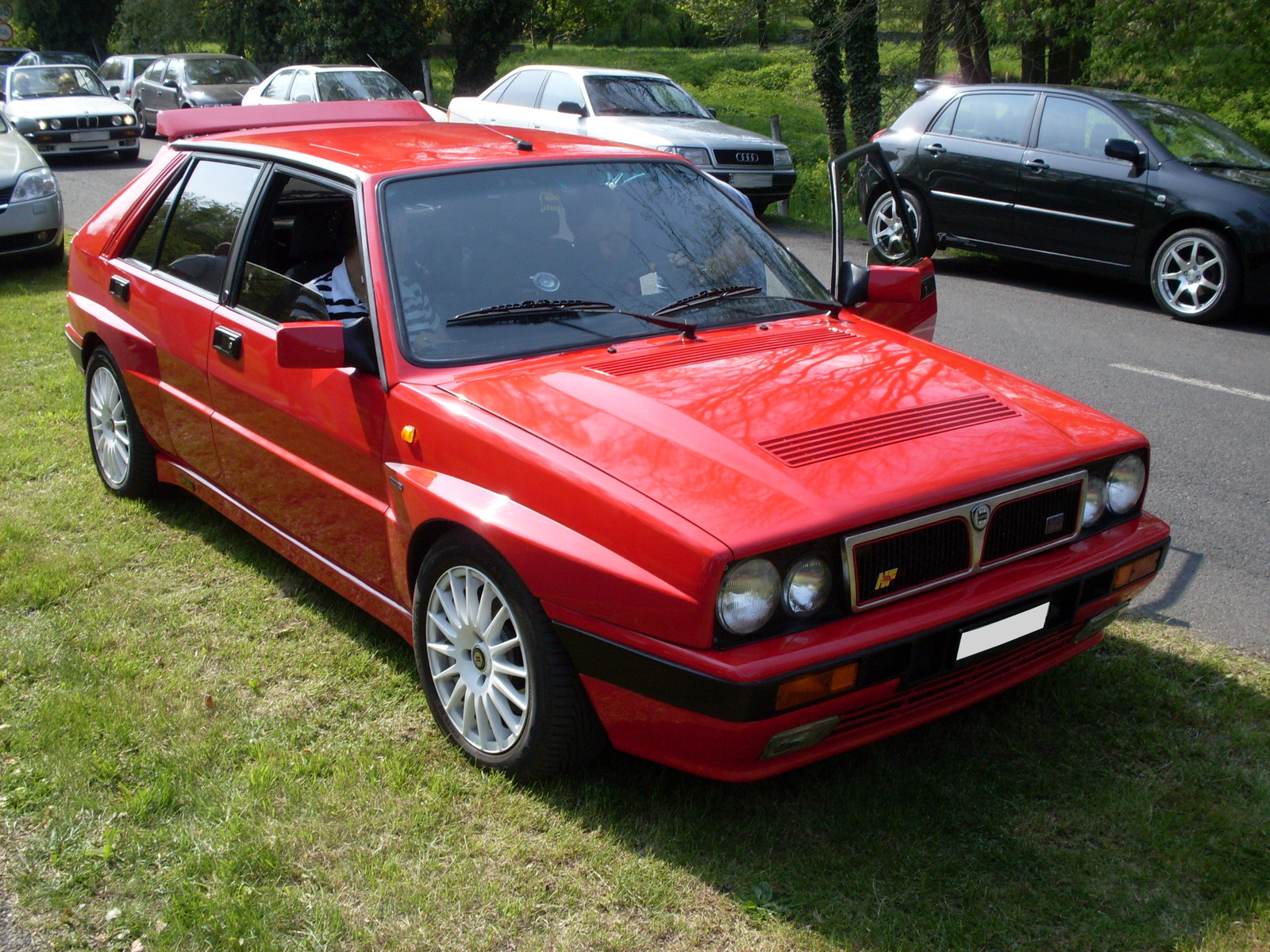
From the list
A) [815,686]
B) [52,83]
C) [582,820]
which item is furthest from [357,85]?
[815,686]

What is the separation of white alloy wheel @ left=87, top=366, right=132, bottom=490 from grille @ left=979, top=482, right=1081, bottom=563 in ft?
12.1

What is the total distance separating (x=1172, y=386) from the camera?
23.4 ft

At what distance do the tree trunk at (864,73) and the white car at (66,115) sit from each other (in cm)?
1201

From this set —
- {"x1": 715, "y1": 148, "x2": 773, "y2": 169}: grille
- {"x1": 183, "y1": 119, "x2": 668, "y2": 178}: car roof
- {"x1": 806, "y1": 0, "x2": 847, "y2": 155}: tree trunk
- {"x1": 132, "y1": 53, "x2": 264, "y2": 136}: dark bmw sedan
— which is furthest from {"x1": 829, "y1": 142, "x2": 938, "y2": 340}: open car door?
{"x1": 132, "y1": 53, "x2": 264, "y2": 136}: dark bmw sedan

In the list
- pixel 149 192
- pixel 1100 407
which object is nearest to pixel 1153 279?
pixel 1100 407

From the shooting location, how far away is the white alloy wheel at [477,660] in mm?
3027

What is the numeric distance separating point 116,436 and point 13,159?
713 centimetres

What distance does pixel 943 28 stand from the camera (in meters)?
16.9

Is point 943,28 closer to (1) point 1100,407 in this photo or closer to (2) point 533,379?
(1) point 1100,407

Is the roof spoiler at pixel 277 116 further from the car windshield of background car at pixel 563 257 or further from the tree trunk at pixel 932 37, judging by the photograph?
the tree trunk at pixel 932 37

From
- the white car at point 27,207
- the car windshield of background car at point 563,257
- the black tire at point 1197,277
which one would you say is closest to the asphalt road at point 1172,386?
the black tire at point 1197,277

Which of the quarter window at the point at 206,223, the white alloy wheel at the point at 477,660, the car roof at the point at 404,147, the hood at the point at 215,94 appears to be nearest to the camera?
the white alloy wheel at the point at 477,660

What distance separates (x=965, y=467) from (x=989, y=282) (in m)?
8.41

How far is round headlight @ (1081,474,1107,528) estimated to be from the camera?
314cm
